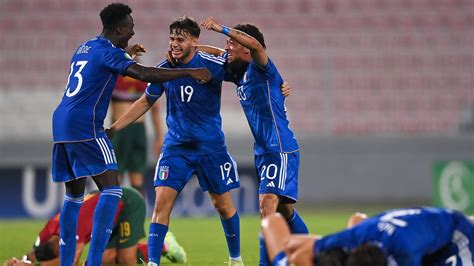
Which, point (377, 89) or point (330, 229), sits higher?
point (377, 89)

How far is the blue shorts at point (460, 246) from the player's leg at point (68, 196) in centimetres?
249

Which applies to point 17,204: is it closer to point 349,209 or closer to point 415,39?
point 349,209

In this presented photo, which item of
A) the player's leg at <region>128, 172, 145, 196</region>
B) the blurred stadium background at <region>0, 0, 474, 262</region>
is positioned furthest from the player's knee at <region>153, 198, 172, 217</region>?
the blurred stadium background at <region>0, 0, 474, 262</region>

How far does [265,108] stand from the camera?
7.12 meters

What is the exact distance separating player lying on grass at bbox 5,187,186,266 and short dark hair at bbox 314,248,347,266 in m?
2.72

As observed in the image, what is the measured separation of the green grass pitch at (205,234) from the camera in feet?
28.6

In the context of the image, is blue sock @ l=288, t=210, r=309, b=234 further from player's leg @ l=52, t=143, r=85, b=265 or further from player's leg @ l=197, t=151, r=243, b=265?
player's leg @ l=52, t=143, r=85, b=265

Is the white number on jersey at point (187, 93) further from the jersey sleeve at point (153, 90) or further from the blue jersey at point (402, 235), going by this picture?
the blue jersey at point (402, 235)

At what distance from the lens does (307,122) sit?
56.0 feet

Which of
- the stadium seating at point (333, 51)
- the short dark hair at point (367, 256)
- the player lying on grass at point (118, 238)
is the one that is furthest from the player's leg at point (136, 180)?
the short dark hair at point (367, 256)

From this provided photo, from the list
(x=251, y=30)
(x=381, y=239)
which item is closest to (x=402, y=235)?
(x=381, y=239)

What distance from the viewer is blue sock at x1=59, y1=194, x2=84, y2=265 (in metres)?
6.33

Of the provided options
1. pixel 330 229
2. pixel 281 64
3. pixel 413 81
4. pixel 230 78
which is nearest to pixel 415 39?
pixel 413 81

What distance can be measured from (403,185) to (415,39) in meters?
3.24
